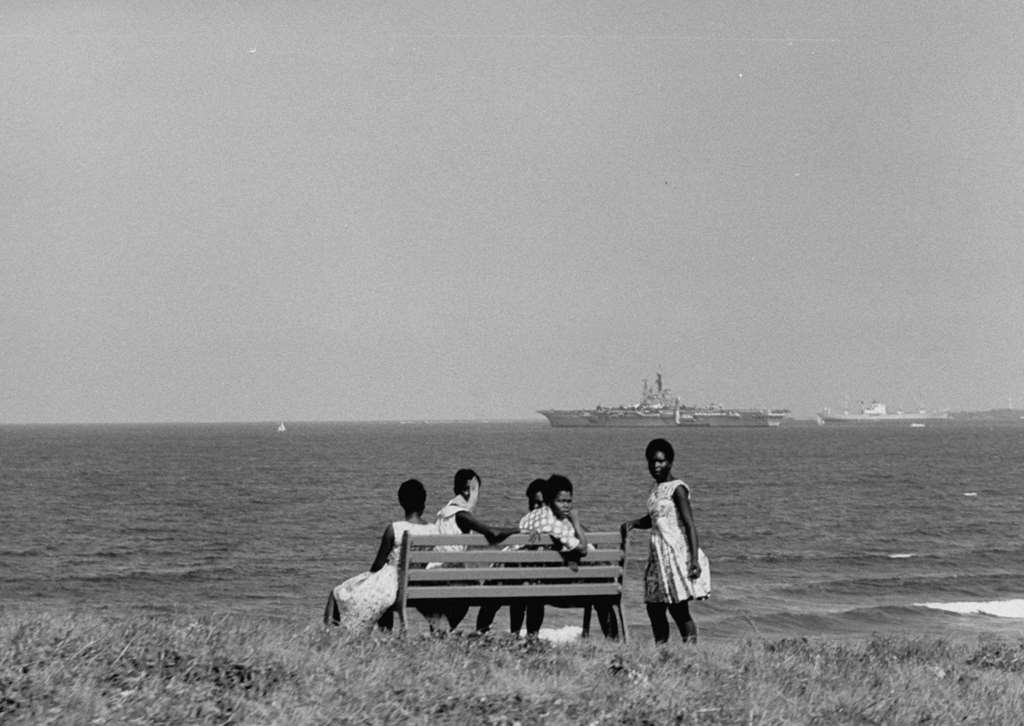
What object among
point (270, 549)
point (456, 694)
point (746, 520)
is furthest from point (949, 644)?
point (746, 520)

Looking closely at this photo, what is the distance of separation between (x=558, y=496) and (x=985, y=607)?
55.0 feet

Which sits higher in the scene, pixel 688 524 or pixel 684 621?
pixel 688 524

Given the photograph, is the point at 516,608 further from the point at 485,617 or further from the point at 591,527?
the point at 591,527

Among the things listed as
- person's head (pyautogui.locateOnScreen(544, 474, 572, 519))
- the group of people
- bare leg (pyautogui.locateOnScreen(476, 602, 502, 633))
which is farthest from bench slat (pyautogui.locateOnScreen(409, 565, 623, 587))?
bare leg (pyautogui.locateOnScreen(476, 602, 502, 633))

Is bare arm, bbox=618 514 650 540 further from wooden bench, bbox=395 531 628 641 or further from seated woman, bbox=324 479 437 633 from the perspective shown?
seated woman, bbox=324 479 437 633

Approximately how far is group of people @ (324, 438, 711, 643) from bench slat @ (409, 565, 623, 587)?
0.34 feet

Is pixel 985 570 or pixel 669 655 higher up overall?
pixel 669 655

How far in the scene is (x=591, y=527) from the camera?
27.3m

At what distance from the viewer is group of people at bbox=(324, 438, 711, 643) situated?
8.00 m

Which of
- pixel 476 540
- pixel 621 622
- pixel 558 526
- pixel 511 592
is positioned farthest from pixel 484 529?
pixel 621 622

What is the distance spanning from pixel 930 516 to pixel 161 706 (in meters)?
42.6

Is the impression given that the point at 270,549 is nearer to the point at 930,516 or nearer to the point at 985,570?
the point at 985,570

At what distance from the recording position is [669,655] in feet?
24.9

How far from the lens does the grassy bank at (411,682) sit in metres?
5.39
